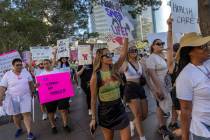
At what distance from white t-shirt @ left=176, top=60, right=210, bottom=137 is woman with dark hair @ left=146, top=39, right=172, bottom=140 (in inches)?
122

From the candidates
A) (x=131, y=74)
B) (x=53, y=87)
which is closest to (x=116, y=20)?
(x=131, y=74)

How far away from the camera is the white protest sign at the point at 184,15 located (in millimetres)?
5008

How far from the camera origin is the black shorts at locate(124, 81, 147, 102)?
643 centimetres

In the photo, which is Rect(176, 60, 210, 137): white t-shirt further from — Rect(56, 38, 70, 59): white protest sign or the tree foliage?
the tree foliage

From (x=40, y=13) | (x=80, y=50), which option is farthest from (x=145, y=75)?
(x=40, y=13)

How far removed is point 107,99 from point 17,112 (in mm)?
3859

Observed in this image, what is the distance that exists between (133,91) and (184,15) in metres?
1.70

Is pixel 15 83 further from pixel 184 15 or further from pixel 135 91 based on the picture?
pixel 184 15

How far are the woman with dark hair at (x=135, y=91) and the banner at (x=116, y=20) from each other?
0.64 meters

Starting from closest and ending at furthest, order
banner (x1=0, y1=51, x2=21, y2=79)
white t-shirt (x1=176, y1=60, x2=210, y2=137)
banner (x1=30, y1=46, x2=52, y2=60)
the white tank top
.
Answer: white t-shirt (x1=176, y1=60, x2=210, y2=137), the white tank top, banner (x1=0, y1=51, x2=21, y2=79), banner (x1=30, y1=46, x2=52, y2=60)

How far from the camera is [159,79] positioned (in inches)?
260

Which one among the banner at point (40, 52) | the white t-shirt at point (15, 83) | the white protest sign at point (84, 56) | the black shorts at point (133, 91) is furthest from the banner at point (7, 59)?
the black shorts at point (133, 91)

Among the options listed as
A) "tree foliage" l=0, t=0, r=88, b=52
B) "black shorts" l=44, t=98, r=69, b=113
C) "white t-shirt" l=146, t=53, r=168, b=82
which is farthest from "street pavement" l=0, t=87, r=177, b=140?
"tree foliage" l=0, t=0, r=88, b=52

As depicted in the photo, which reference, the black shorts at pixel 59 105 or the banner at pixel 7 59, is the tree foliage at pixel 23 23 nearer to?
the banner at pixel 7 59
